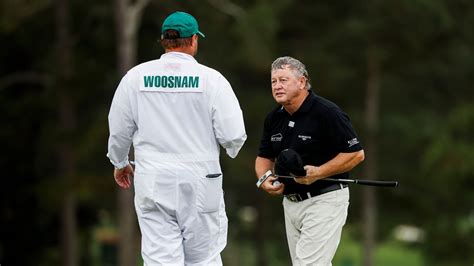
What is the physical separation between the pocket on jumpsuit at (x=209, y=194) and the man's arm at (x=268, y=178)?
633 millimetres

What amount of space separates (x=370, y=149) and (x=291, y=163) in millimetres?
29060

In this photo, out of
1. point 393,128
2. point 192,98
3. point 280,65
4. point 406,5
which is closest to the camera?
point 192,98

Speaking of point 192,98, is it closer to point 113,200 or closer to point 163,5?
point 163,5

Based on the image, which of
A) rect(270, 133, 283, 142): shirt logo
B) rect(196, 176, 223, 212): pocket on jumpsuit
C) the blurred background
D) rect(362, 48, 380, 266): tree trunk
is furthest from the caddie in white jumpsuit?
rect(362, 48, 380, 266): tree trunk

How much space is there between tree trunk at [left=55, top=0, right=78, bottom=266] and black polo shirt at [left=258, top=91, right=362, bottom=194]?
940 inches

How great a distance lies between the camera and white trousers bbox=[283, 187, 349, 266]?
7.77 meters

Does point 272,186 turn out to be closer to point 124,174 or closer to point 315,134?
point 315,134

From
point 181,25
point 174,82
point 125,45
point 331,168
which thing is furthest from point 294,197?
point 125,45

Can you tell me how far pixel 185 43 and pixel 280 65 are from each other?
78 cm

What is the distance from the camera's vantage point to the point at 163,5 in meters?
31.1

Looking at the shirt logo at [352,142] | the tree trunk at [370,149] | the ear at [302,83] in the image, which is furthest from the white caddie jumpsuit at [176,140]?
the tree trunk at [370,149]

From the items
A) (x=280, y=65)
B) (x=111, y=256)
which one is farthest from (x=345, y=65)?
(x=280, y=65)

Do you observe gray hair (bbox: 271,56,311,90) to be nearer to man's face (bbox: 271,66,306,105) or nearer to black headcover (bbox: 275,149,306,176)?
man's face (bbox: 271,66,306,105)

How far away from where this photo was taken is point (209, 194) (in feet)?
24.0
